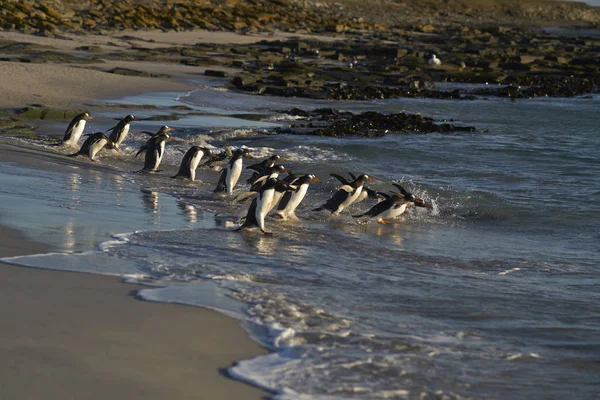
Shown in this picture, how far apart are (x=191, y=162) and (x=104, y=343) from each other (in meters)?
7.48

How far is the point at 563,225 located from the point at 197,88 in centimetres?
1534

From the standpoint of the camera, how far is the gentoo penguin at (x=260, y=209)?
30.0 feet

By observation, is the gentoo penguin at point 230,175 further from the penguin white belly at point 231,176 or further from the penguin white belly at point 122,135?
the penguin white belly at point 122,135

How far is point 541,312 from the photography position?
21.7ft

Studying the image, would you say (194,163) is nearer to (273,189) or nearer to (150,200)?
(150,200)

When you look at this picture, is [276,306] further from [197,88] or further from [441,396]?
[197,88]

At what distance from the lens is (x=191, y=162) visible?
1235cm

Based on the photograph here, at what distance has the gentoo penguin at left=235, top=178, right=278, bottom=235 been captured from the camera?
914cm

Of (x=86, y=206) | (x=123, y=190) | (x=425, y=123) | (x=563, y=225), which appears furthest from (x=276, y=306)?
(x=425, y=123)

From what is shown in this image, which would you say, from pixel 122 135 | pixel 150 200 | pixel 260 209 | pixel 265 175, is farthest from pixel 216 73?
pixel 260 209

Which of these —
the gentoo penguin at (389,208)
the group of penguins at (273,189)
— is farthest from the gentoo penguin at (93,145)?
the gentoo penguin at (389,208)

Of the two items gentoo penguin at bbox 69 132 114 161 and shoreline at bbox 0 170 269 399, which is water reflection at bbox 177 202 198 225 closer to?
shoreline at bbox 0 170 269 399

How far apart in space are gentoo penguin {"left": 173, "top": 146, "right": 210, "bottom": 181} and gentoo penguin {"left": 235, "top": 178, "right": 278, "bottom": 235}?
2907 millimetres

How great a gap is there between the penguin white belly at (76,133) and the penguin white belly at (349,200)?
201 inches
